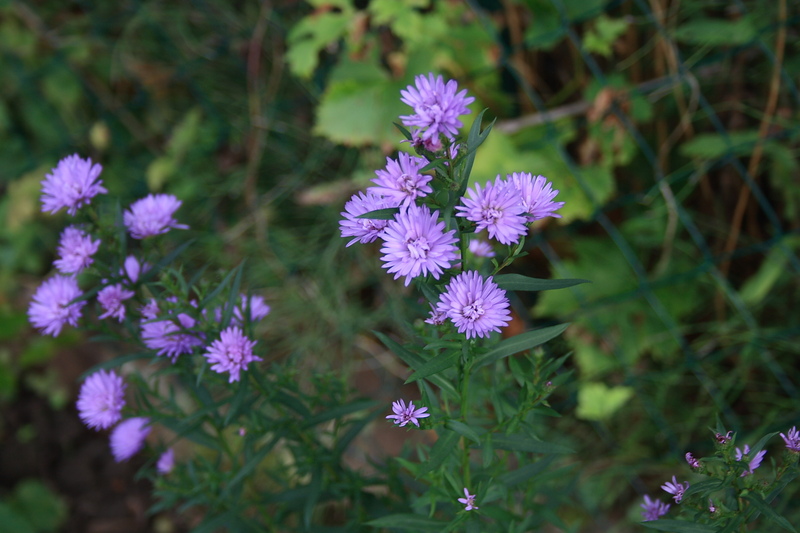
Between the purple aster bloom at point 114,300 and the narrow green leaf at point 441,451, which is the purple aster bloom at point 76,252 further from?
the narrow green leaf at point 441,451

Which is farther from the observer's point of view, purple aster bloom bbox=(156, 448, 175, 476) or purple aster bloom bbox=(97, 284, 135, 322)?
purple aster bloom bbox=(156, 448, 175, 476)

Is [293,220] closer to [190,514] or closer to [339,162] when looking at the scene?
[339,162]

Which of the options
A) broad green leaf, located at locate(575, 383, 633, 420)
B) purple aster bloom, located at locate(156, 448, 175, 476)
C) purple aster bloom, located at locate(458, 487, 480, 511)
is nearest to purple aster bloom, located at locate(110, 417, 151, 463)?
purple aster bloom, located at locate(156, 448, 175, 476)

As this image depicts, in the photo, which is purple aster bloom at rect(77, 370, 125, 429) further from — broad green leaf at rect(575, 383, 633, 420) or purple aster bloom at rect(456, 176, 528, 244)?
broad green leaf at rect(575, 383, 633, 420)

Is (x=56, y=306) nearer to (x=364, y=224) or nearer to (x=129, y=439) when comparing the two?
(x=129, y=439)

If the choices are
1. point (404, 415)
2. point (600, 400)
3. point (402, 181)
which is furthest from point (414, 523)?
point (600, 400)

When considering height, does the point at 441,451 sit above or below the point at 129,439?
below

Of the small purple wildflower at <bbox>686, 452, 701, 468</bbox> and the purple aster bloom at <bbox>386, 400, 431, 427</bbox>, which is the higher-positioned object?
the purple aster bloom at <bbox>386, 400, 431, 427</bbox>
